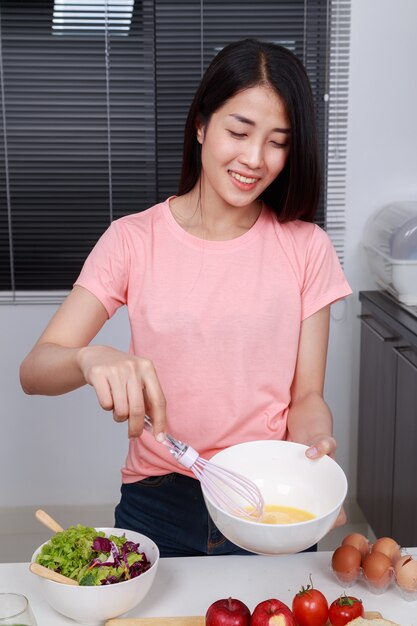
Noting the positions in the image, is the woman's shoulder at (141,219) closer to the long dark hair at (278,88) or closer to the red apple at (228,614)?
the long dark hair at (278,88)

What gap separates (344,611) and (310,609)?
4 cm

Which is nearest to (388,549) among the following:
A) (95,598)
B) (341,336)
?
(95,598)

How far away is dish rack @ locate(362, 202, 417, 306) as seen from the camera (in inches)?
96.5

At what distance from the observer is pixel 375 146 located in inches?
109

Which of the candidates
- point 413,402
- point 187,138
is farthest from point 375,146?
point 187,138

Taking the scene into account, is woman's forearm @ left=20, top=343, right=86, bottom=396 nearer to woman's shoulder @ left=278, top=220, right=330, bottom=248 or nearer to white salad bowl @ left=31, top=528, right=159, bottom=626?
white salad bowl @ left=31, top=528, right=159, bottom=626

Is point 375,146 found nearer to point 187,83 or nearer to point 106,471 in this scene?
point 187,83

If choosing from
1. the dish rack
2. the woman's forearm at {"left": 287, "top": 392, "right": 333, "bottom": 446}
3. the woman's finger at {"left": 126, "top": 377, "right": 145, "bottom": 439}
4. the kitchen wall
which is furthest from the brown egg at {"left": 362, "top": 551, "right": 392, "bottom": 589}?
the kitchen wall

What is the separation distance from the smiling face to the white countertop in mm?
590

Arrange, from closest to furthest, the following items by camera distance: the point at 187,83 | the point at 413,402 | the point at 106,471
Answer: the point at 413,402 → the point at 187,83 → the point at 106,471

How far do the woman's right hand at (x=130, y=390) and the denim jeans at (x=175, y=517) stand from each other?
403 mm

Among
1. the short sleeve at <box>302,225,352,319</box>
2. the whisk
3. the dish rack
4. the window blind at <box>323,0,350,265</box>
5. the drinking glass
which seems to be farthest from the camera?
the window blind at <box>323,0,350,265</box>

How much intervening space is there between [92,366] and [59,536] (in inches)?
10.4

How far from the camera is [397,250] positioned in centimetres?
247
